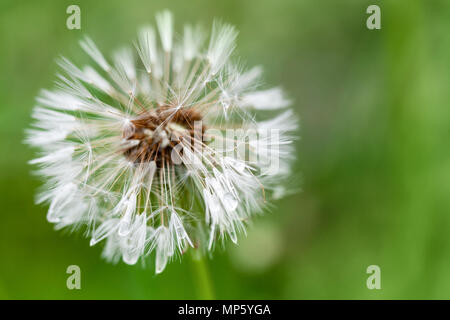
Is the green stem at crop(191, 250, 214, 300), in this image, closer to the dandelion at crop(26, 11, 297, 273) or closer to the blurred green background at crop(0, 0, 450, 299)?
the dandelion at crop(26, 11, 297, 273)

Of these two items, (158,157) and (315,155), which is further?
(315,155)

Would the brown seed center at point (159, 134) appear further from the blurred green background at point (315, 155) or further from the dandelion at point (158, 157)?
the blurred green background at point (315, 155)

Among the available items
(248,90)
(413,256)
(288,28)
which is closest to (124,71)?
(248,90)

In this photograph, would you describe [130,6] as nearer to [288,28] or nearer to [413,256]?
[288,28]

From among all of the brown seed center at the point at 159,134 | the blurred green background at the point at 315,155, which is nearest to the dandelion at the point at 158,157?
the brown seed center at the point at 159,134

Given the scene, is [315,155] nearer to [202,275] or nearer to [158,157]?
[202,275]

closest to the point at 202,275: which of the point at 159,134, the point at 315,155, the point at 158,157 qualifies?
the point at 158,157

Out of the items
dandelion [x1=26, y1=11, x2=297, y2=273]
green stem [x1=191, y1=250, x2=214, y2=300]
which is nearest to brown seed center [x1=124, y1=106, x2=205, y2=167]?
dandelion [x1=26, y1=11, x2=297, y2=273]
